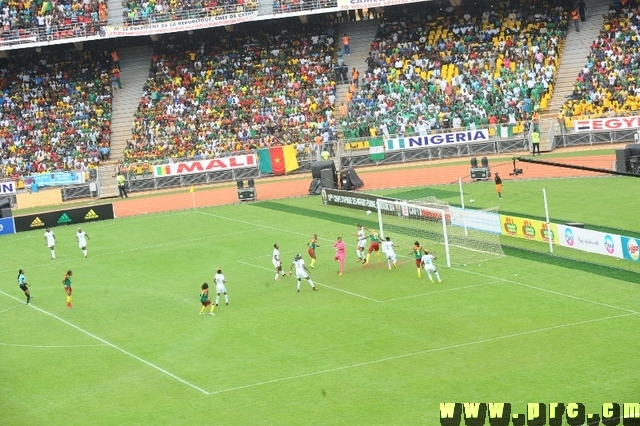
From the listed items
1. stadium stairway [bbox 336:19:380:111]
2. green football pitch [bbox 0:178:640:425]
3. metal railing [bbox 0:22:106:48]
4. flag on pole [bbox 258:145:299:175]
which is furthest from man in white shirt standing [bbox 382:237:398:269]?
metal railing [bbox 0:22:106:48]

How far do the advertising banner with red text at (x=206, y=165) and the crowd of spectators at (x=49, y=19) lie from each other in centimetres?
1376

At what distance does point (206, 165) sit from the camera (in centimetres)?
7081

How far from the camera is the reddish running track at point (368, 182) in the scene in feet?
198

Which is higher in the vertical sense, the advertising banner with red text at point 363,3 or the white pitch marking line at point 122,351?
the advertising banner with red text at point 363,3

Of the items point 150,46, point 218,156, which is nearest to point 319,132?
point 218,156

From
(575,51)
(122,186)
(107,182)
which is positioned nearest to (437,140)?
(575,51)

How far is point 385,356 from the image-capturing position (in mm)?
31625

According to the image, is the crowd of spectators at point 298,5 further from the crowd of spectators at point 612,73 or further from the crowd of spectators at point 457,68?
the crowd of spectators at point 612,73

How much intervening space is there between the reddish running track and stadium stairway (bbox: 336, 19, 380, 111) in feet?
36.1

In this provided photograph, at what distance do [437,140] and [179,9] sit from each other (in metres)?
22.1

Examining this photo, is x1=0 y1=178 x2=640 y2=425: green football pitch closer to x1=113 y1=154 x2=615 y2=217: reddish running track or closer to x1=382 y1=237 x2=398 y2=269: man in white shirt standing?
x1=382 y1=237 x2=398 y2=269: man in white shirt standing

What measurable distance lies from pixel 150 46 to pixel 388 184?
94.3 ft

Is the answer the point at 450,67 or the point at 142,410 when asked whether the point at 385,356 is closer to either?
the point at 142,410

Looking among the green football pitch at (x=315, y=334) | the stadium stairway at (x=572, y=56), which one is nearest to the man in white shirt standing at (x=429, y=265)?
the green football pitch at (x=315, y=334)
